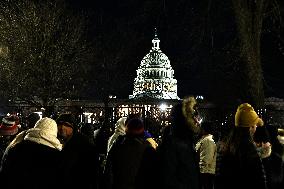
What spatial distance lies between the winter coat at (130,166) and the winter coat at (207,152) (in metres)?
3.94

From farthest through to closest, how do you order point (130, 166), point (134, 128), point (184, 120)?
point (134, 128) < point (130, 166) < point (184, 120)

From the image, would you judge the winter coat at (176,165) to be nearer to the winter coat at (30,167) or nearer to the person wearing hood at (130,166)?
the person wearing hood at (130,166)

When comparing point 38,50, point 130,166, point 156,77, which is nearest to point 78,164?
point 130,166

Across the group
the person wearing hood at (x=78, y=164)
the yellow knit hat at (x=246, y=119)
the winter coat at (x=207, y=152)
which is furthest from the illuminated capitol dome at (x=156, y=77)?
the yellow knit hat at (x=246, y=119)

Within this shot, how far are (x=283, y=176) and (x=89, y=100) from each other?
61.3 meters

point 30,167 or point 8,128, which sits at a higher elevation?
point 8,128

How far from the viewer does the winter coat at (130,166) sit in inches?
226

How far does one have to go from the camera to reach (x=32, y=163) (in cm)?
512

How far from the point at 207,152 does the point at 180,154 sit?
4251 millimetres

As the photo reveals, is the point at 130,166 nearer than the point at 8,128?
Yes

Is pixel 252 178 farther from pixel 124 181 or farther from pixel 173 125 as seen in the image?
pixel 124 181

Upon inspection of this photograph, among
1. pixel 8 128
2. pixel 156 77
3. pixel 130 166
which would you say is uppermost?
pixel 156 77

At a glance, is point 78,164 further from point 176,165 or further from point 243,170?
point 243,170

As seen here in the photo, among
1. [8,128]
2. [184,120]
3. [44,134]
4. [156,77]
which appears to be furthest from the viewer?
[156,77]
